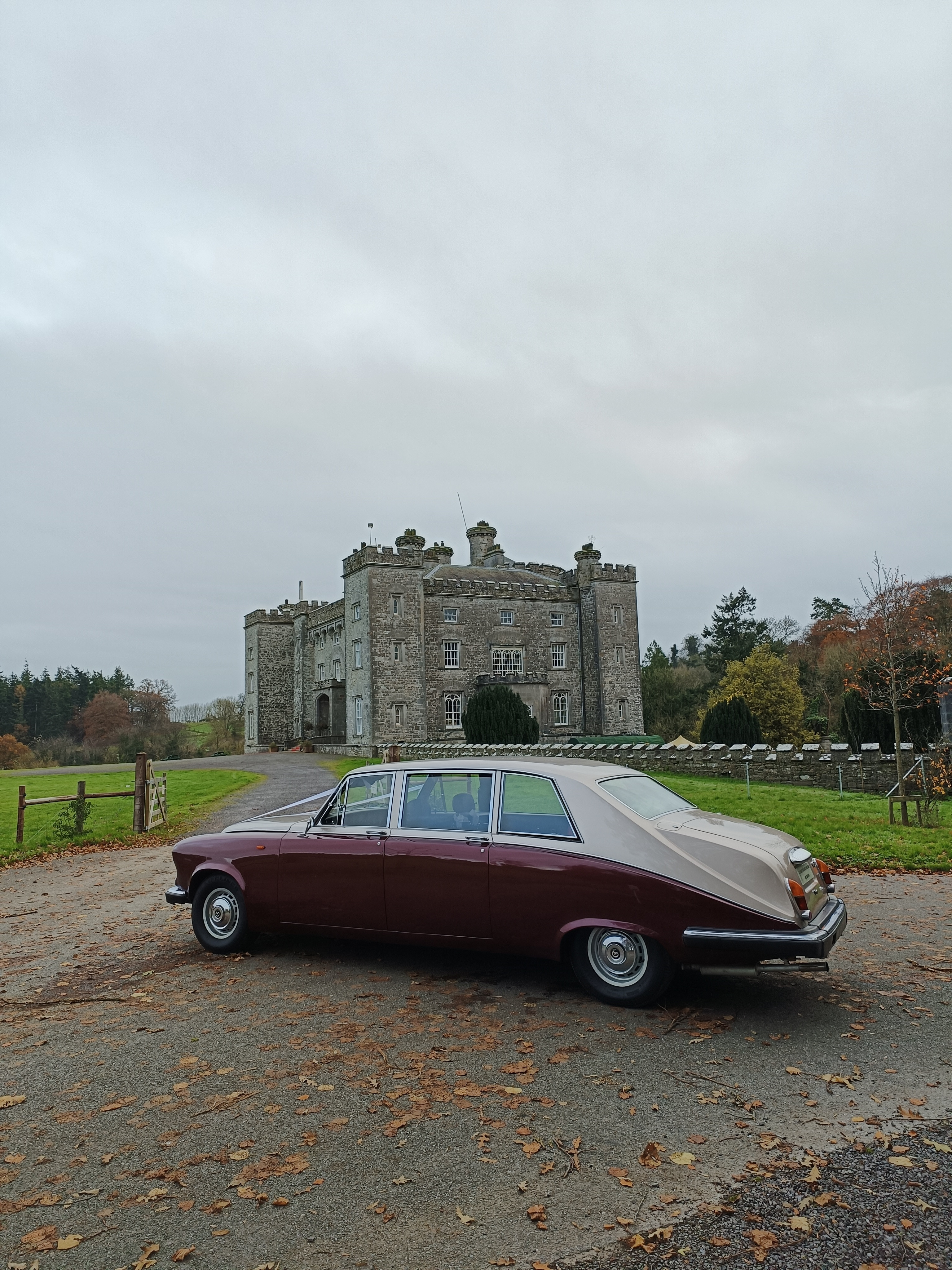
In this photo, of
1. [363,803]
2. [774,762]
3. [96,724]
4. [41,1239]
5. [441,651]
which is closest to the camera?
[41,1239]

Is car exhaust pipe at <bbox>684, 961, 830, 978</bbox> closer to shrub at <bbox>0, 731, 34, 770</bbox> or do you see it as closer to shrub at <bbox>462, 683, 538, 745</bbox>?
shrub at <bbox>462, 683, 538, 745</bbox>

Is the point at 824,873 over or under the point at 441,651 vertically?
under

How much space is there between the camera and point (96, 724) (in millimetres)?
68188

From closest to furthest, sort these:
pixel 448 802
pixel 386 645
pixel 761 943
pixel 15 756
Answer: pixel 761 943
pixel 448 802
pixel 386 645
pixel 15 756

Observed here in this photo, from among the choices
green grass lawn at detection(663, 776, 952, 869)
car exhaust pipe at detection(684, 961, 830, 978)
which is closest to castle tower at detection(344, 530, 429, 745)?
green grass lawn at detection(663, 776, 952, 869)

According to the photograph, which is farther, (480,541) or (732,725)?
(480,541)

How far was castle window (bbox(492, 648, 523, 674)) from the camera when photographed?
158 ft

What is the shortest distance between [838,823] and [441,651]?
34.0 meters

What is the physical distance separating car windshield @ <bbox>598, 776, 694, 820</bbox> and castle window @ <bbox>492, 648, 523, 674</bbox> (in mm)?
41155

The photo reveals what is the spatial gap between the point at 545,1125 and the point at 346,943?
3.69 meters

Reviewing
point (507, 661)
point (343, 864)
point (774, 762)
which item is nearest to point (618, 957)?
point (343, 864)

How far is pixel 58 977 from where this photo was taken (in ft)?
22.2

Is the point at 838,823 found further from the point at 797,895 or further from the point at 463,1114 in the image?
the point at 463,1114

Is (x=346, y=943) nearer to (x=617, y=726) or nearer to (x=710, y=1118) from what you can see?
(x=710, y=1118)
